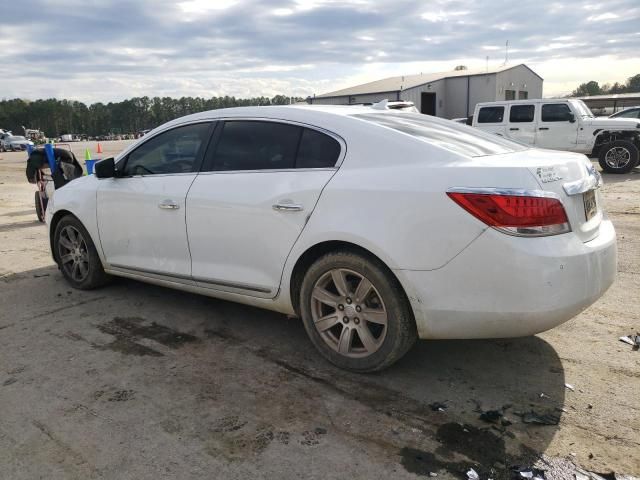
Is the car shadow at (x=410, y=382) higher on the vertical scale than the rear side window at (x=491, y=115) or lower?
lower

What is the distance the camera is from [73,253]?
5.21 metres

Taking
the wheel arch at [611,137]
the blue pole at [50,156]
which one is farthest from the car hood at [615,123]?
the blue pole at [50,156]

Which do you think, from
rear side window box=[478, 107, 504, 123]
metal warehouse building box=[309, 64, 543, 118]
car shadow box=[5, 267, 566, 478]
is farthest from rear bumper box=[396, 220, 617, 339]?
Answer: metal warehouse building box=[309, 64, 543, 118]

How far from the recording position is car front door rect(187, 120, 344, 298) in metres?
3.45

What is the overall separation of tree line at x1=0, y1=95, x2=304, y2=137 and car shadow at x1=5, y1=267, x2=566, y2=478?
415 feet

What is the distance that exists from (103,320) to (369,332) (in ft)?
7.79

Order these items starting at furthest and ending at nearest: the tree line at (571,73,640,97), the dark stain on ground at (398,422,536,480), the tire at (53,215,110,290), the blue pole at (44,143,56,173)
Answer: the tree line at (571,73,640,97)
the blue pole at (44,143,56,173)
the tire at (53,215,110,290)
the dark stain on ground at (398,422,536,480)

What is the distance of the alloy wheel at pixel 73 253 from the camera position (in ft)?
16.8

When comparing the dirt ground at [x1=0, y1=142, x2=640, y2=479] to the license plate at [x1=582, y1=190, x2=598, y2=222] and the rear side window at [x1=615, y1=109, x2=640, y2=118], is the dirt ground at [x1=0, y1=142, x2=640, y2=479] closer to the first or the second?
the license plate at [x1=582, y1=190, x2=598, y2=222]

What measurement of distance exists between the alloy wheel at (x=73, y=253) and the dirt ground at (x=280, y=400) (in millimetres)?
609

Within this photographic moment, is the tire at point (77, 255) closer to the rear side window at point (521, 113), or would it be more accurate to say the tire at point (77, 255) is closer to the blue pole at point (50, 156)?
the blue pole at point (50, 156)

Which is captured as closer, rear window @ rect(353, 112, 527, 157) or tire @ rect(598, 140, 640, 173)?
rear window @ rect(353, 112, 527, 157)

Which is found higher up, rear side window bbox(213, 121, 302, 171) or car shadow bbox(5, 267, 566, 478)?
rear side window bbox(213, 121, 302, 171)

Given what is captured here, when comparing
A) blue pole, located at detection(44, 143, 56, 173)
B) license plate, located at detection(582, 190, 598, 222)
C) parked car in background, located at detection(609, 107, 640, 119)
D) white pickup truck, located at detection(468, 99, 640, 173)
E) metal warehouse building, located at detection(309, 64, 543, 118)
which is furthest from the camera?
metal warehouse building, located at detection(309, 64, 543, 118)
